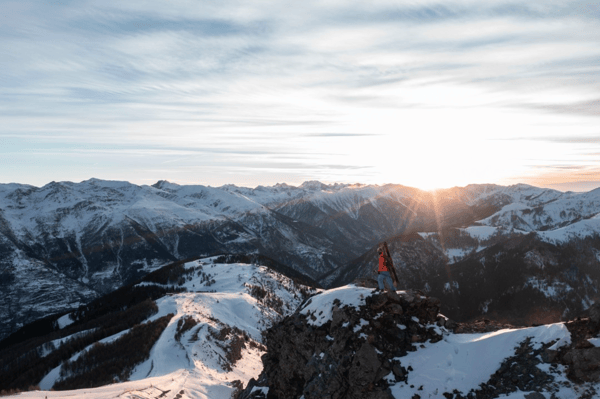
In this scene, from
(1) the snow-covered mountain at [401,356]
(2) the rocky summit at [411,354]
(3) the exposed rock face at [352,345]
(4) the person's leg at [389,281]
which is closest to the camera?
(2) the rocky summit at [411,354]

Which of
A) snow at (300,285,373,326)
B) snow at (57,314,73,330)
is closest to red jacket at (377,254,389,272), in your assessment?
snow at (300,285,373,326)

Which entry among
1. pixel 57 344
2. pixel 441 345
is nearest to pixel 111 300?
pixel 57 344

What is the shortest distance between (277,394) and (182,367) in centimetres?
4004

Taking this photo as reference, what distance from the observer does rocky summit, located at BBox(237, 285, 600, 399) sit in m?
21.7

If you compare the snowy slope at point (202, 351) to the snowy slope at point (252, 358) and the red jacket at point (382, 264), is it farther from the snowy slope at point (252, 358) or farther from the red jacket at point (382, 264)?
the red jacket at point (382, 264)

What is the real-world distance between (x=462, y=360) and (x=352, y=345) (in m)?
7.45

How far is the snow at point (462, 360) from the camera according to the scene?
23219mm

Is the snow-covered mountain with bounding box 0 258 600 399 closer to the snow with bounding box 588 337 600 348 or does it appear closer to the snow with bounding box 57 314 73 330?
the snow with bounding box 588 337 600 348

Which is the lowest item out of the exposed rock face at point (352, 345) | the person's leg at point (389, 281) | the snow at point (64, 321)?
the snow at point (64, 321)

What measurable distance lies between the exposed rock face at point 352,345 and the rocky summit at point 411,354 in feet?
0.22

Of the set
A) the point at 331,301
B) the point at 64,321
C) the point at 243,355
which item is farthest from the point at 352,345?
the point at 64,321

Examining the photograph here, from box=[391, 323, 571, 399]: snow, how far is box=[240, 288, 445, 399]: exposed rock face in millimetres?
825

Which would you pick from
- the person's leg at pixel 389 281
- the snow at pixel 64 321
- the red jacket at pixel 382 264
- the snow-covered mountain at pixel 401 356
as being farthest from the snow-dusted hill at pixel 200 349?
the snow at pixel 64 321

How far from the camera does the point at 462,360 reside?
25.0 meters
